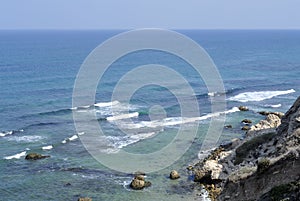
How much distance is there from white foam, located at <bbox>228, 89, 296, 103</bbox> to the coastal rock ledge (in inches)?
1449

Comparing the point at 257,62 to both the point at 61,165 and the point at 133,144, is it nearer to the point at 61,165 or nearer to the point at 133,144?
the point at 133,144

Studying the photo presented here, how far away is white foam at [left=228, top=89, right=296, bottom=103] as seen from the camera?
85688 mm

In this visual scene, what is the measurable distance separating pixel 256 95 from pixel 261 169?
63.5 m

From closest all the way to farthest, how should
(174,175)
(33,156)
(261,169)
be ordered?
(261,169) < (174,175) < (33,156)

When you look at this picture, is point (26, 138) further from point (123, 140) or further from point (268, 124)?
point (268, 124)

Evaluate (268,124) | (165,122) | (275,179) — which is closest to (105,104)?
(165,122)

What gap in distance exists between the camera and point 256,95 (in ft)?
296

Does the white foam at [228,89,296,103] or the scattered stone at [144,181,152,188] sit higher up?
the white foam at [228,89,296,103]

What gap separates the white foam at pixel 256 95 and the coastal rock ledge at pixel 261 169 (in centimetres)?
3681

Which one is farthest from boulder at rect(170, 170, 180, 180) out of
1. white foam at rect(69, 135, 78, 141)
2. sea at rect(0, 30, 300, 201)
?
white foam at rect(69, 135, 78, 141)

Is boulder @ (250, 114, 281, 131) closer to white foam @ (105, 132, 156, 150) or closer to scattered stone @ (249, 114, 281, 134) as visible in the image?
scattered stone @ (249, 114, 281, 134)

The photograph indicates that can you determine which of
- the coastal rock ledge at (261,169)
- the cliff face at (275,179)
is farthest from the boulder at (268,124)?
the cliff face at (275,179)

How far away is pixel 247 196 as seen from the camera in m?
28.8

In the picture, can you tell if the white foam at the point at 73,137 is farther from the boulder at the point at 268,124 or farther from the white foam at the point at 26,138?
the boulder at the point at 268,124
